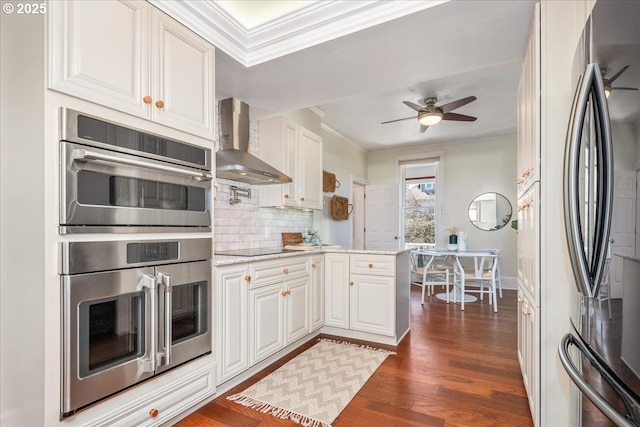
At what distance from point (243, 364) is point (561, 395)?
1.88 meters

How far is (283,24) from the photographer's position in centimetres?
217

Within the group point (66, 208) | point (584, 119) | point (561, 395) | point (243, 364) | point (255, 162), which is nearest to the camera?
point (584, 119)

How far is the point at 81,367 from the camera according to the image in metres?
1.41

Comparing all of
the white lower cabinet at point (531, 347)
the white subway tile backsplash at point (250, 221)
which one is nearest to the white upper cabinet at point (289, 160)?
the white subway tile backsplash at point (250, 221)

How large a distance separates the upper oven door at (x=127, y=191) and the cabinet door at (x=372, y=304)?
5.70 feet

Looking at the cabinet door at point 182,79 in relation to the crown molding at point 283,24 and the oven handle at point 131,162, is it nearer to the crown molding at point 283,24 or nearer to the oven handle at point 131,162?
the crown molding at point 283,24

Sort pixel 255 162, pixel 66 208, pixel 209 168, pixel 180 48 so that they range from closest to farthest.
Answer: pixel 66 208 → pixel 180 48 → pixel 209 168 → pixel 255 162

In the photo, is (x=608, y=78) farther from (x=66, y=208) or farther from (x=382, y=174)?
(x=382, y=174)

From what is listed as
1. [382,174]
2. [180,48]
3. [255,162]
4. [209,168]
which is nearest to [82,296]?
[209,168]

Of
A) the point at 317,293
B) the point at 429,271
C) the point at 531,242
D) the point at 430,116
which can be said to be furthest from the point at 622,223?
the point at 429,271

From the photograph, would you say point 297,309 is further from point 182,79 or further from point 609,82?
point 609,82

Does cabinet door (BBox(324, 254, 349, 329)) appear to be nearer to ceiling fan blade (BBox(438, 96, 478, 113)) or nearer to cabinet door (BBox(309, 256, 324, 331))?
cabinet door (BBox(309, 256, 324, 331))

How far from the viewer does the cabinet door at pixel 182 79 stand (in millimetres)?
1773

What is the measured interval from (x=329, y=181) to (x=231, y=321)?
3.29 meters
